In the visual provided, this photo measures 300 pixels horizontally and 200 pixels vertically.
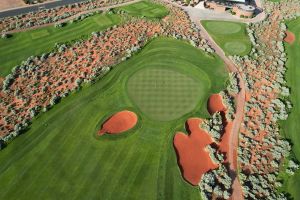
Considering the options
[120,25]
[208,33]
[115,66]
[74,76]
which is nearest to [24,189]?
[74,76]

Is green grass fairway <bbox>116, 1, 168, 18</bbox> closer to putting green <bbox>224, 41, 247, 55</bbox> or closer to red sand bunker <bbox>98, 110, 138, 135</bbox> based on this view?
putting green <bbox>224, 41, 247, 55</bbox>

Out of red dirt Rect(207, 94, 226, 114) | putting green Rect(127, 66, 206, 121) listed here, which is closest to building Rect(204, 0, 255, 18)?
putting green Rect(127, 66, 206, 121)

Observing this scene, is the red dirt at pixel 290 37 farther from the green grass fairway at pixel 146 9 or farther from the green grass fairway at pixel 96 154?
the green grass fairway at pixel 146 9

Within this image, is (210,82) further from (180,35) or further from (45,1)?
(45,1)

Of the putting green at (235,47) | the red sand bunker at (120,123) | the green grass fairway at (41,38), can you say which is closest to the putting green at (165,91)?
the red sand bunker at (120,123)

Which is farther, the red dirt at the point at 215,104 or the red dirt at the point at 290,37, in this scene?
the red dirt at the point at 290,37

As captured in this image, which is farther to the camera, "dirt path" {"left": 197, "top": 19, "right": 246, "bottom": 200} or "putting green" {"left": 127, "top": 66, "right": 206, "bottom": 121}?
"putting green" {"left": 127, "top": 66, "right": 206, "bottom": 121}
